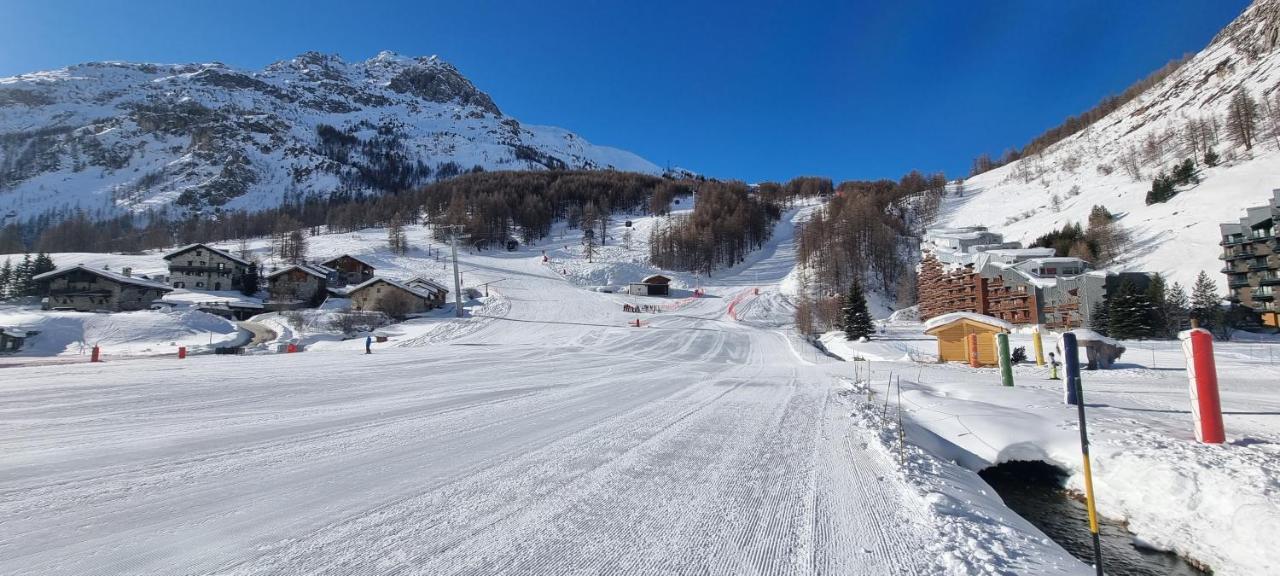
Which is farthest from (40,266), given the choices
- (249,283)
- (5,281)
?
(249,283)

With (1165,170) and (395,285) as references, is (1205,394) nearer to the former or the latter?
(395,285)

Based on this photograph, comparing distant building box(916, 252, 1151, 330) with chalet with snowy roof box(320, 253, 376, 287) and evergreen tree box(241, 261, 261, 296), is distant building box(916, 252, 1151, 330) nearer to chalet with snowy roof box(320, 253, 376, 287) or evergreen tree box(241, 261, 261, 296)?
chalet with snowy roof box(320, 253, 376, 287)

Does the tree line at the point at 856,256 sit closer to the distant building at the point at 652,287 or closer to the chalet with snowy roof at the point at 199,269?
the distant building at the point at 652,287

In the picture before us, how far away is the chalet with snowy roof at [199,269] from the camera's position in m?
59.4

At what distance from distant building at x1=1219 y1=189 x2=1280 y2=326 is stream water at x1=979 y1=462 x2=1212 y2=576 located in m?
46.6

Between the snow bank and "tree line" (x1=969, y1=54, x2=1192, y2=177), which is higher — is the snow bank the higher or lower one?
the lower one

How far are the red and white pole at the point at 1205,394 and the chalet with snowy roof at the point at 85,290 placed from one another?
68.2m

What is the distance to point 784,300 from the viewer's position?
57.0m

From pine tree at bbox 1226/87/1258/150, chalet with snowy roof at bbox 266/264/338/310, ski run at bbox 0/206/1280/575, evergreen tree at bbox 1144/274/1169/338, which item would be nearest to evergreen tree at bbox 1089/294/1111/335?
evergreen tree at bbox 1144/274/1169/338

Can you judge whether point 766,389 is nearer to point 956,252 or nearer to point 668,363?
point 668,363

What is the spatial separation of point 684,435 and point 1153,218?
65.4m

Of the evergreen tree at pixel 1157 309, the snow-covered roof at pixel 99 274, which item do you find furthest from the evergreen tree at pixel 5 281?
the evergreen tree at pixel 1157 309

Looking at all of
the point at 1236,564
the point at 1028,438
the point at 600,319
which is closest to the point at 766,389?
the point at 1028,438

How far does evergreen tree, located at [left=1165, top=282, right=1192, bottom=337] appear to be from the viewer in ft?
104
